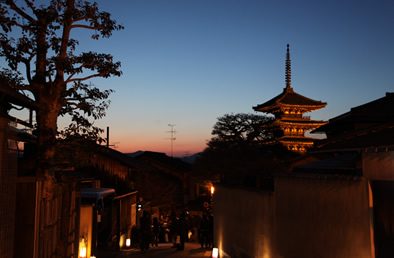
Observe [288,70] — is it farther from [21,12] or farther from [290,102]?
[21,12]

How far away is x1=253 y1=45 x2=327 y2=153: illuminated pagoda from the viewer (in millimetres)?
38406

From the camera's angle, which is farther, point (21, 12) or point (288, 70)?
point (288, 70)

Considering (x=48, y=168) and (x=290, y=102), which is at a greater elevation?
(x=290, y=102)

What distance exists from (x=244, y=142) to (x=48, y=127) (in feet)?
89.8

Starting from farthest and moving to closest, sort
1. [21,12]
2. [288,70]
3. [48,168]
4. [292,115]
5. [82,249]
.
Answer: [288,70]
[292,115]
[82,249]
[21,12]
[48,168]

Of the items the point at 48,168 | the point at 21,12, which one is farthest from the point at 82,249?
the point at 21,12

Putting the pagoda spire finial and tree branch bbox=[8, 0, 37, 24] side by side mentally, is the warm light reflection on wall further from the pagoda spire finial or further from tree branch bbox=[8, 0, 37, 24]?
the pagoda spire finial

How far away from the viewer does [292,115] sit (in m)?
40.3

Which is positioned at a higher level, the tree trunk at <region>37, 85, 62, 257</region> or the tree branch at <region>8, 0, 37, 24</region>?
the tree branch at <region>8, 0, 37, 24</region>

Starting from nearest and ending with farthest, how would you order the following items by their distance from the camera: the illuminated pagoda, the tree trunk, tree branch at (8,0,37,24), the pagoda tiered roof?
1. the tree trunk
2. tree branch at (8,0,37,24)
3. the illuminated pagoda
4. the pagoda tiered roof

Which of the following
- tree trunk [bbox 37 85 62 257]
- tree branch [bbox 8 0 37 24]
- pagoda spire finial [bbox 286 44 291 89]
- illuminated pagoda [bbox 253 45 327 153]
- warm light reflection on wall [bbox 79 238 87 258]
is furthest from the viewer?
pagoda spire finial [bbox 286 44 291 89]

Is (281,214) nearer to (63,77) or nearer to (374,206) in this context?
(374,206)

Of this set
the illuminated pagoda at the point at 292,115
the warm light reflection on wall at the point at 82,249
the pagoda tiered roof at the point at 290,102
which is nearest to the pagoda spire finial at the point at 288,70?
the illuminated pagoda at the point at 292,115

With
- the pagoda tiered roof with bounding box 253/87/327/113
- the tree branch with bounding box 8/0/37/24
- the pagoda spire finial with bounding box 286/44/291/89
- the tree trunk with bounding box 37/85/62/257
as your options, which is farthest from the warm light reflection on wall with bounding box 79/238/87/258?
the pagoda spire finial with bounding box 286/44/291/89
